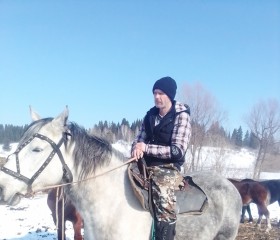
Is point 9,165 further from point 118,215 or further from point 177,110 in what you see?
point 177,110

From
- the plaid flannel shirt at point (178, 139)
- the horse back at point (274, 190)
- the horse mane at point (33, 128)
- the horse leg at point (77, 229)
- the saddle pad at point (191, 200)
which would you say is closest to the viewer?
the horse mane at point (33, 128)

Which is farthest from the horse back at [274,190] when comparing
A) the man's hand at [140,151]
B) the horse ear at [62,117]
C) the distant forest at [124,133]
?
the horse ear at [62,117]

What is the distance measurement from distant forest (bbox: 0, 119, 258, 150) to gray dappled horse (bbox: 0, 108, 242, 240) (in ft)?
0.91

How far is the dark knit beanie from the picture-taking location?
357 cm

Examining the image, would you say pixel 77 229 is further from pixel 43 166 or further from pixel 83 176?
pixel 43 166

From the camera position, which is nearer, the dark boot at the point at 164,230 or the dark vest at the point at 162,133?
the dark boot at the point at 164,230

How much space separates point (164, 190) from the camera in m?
3.31

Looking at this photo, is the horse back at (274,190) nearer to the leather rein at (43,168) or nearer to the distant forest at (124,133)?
the distant forest at (124,133)

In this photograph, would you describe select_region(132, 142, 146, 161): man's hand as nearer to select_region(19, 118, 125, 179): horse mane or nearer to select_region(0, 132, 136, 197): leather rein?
select_region(19, 118, 125, 179): horse mane

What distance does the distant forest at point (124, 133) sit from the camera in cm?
407

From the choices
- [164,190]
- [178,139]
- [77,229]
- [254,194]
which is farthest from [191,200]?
[254,194]

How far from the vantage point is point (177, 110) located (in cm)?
359

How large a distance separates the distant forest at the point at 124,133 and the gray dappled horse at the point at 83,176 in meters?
0.28

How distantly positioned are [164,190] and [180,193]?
0.48 m
